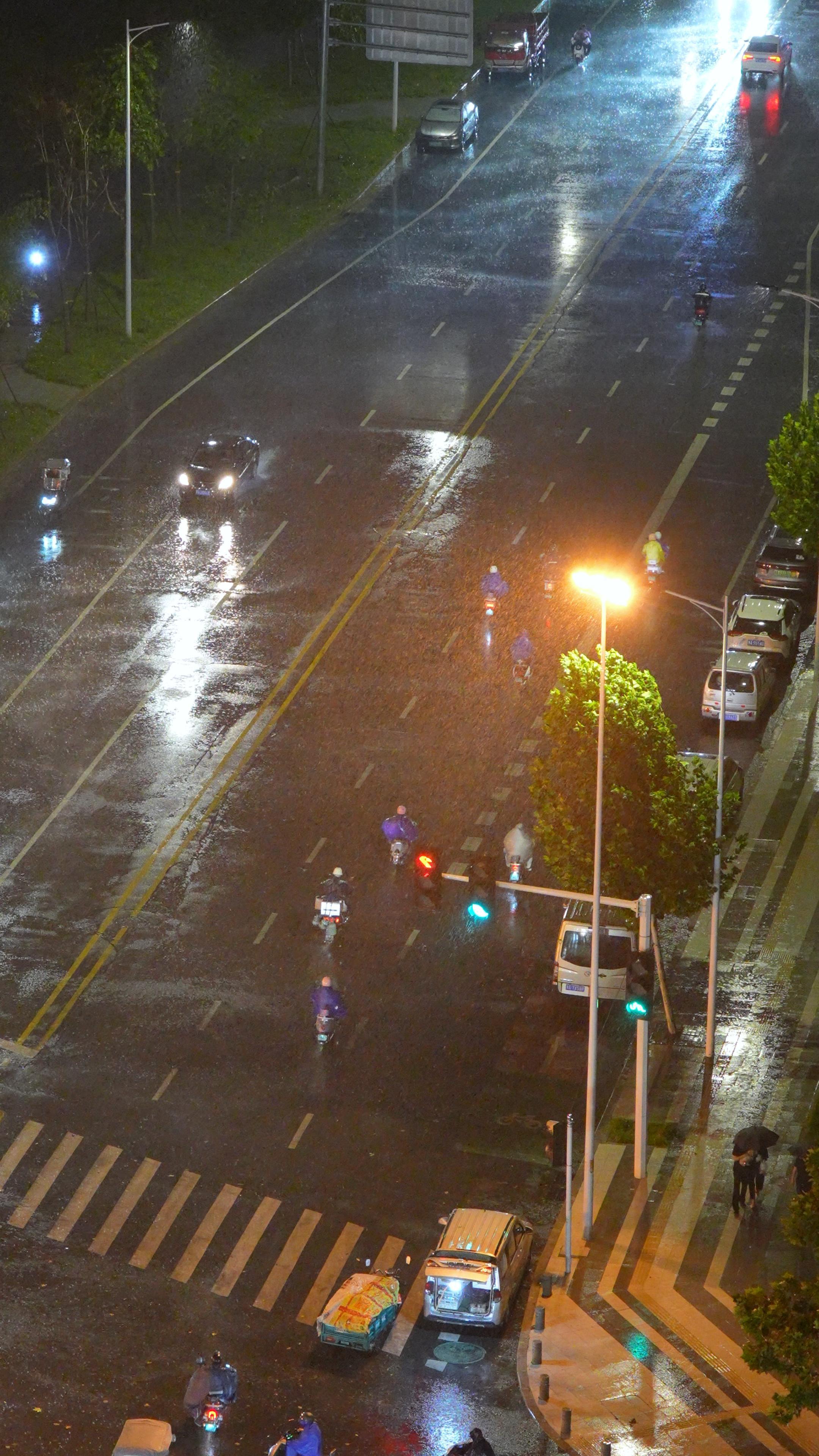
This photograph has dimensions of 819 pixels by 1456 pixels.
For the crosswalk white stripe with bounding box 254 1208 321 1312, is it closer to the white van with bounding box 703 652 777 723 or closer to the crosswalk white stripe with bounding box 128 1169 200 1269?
the crosswalk white stripe with bounding box 128 1169 200 1269

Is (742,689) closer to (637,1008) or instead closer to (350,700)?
(350,700)

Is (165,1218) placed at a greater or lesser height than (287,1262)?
lesser

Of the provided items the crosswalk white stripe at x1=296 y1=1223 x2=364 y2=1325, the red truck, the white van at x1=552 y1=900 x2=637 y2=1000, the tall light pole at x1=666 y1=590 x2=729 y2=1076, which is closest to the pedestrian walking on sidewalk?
the tall light pole at x1=666 y1=590 x2=729 y2=1076

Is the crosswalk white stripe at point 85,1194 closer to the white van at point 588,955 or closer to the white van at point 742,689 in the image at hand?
the white van at point 588,955

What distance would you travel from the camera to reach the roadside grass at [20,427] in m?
72.4

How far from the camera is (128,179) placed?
7769 cm

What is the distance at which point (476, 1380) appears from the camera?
35156 millimetres

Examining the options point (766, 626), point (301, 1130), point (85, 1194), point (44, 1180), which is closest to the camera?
point (85, 1194)

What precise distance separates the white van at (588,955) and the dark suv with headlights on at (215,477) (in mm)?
25782

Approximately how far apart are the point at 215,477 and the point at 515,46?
139 feet

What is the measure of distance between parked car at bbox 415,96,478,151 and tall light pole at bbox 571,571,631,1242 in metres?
58.9

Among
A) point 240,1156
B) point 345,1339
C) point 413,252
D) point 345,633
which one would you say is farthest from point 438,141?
point 345,1339

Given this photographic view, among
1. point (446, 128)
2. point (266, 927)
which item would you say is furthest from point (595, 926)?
point (446, 128)

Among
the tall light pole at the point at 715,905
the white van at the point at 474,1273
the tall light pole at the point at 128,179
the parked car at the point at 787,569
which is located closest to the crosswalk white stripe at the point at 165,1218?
the white van at the point at 474,1273
